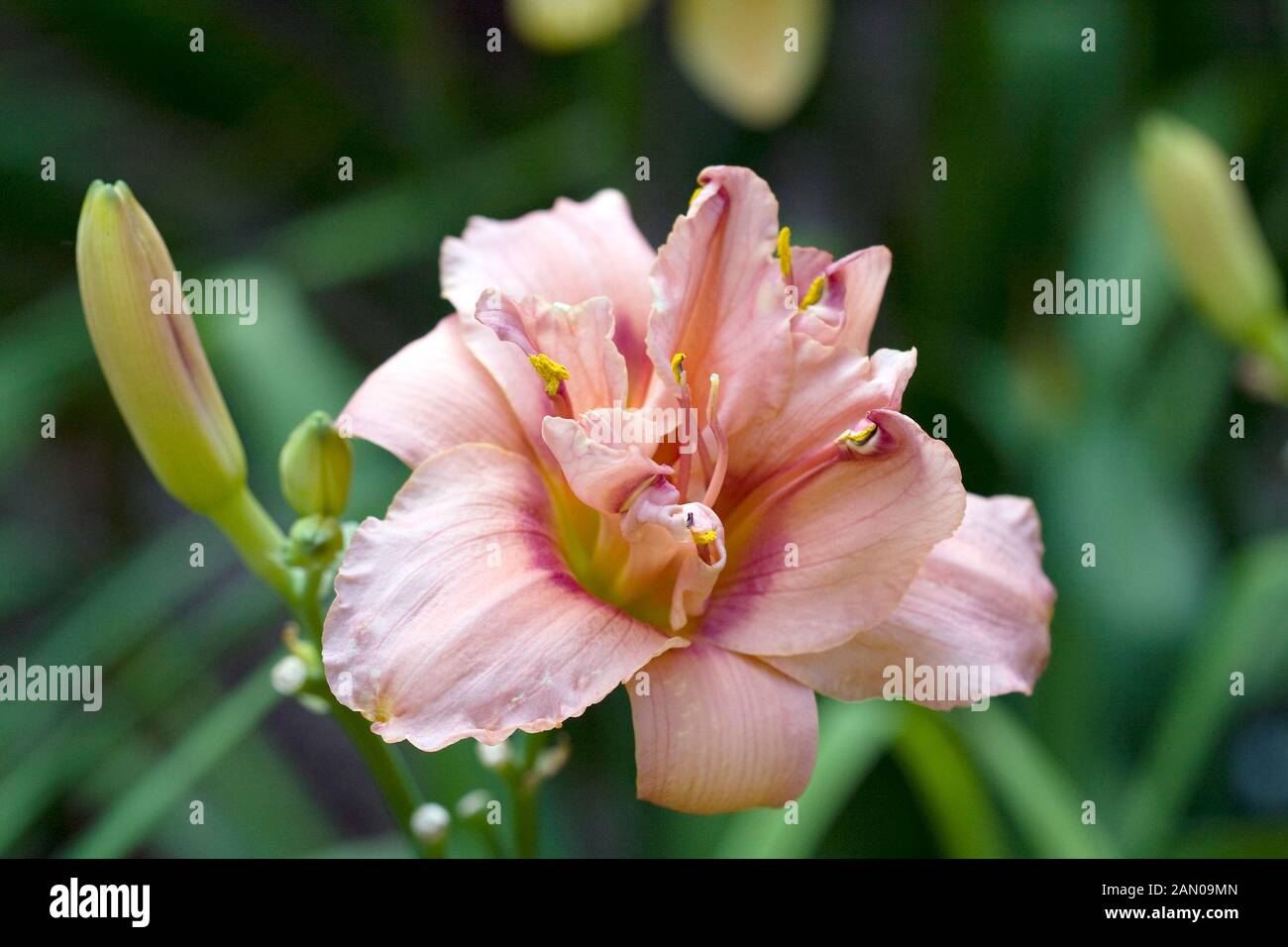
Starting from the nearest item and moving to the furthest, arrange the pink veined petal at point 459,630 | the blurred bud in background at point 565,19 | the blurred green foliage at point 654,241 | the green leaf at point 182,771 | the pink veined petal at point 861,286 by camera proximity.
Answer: the pink veined petal at point 459,630, the pink veined petal at point 861,286, the green leaf at point 182,771, the blurred green foliage at point 654,241, the blurred bud in background at point 565,19

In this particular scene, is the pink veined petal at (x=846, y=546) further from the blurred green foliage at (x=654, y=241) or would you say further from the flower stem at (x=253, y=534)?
the blurred green foliage at (x=654, y=241)

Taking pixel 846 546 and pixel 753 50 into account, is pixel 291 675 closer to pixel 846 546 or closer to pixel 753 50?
pixel 846 546

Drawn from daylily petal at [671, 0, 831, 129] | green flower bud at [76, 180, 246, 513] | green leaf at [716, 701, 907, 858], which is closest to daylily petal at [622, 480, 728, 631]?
green flower bud at [76, 180, 246, 513]

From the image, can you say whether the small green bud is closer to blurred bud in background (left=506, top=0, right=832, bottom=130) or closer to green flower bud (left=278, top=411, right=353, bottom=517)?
green flower bud (left=278, top=411, right=353, bottom=517)

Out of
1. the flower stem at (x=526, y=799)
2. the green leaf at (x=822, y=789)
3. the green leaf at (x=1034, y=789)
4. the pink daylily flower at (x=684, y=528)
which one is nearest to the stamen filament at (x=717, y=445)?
the pink daylily flower at (x=684, y=528)

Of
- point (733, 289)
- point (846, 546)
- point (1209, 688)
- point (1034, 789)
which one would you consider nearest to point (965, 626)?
point (846, 546)

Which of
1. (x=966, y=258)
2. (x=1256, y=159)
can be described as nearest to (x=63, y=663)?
(x=966, y=258)
